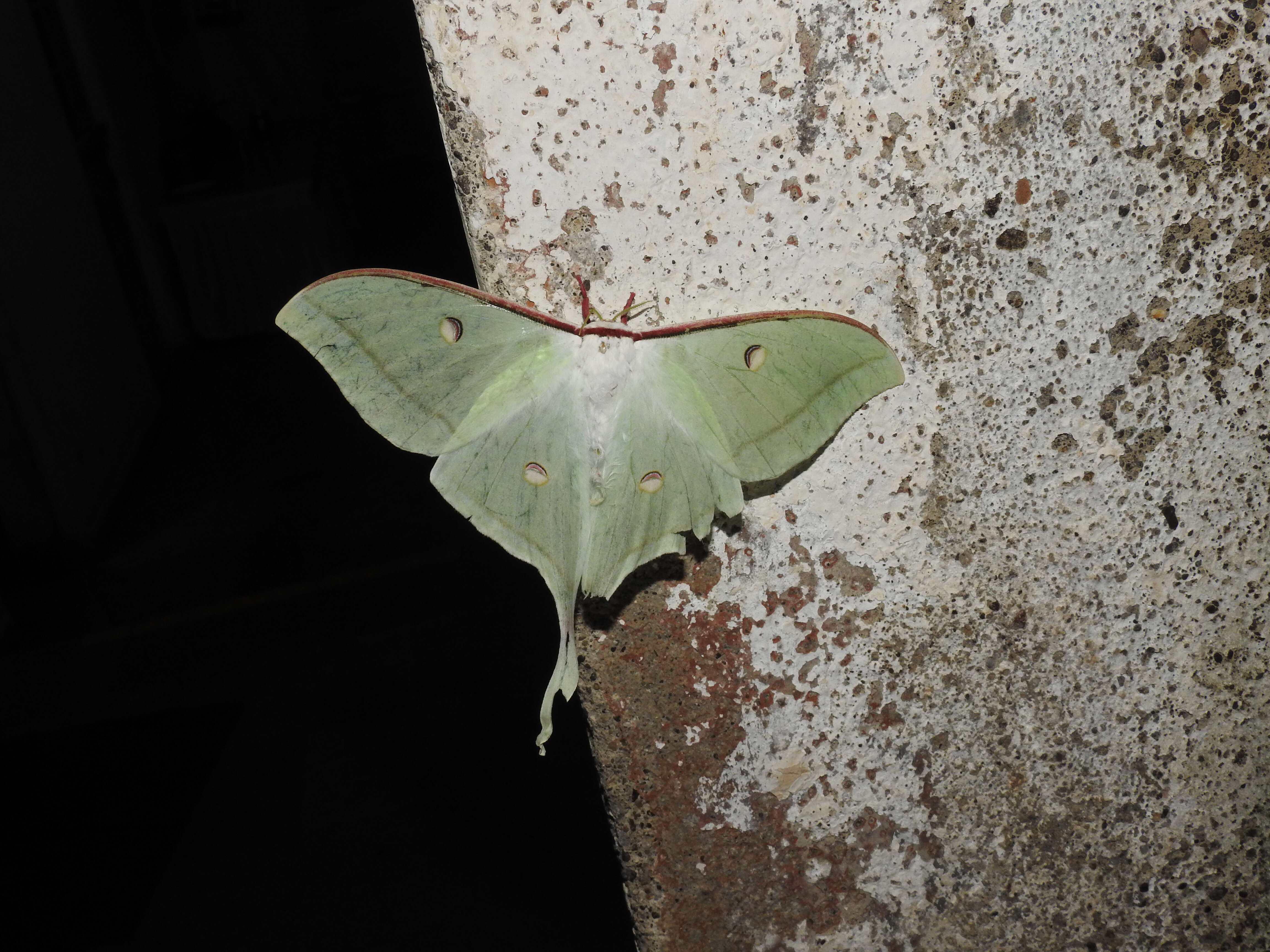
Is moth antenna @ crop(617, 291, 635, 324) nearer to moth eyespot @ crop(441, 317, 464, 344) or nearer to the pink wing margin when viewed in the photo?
the pink wing margin

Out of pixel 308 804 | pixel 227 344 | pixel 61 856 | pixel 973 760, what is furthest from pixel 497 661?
pixel 227 344

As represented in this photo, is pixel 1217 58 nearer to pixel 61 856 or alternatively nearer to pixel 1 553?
pixel 61 856

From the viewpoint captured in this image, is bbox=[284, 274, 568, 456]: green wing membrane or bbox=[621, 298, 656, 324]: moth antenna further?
bbox=[621, 298, 656, 324]: moth antenna

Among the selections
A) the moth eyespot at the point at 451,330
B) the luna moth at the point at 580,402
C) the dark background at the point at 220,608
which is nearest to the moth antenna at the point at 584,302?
the luna moth at the point at 580,402

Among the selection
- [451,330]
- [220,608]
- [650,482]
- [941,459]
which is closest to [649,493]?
[650,482]

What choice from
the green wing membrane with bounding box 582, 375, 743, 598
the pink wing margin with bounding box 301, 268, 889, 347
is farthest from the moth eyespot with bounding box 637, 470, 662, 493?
the pink wing margin with bounding box 301, 268, 889, 347

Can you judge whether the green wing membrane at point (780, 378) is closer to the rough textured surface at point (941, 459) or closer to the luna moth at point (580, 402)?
the luna moth at point (580, 402)
